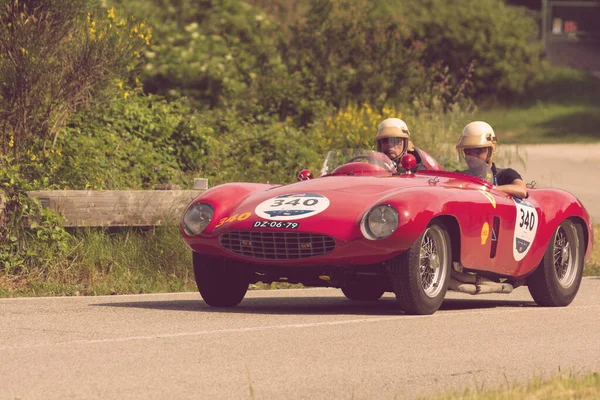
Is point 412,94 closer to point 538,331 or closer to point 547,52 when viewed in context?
point 538,331

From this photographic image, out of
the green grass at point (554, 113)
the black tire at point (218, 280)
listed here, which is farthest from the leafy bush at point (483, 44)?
the black tire at point (218, 280)

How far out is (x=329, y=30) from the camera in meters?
29.2

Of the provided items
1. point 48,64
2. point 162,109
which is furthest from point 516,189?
point 162,109

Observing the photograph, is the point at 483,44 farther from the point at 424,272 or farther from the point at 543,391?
the point at 543,391

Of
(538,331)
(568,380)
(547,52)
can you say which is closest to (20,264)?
(538,331)

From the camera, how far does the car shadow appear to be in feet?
36.6

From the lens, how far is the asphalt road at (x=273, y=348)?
733 centimetres

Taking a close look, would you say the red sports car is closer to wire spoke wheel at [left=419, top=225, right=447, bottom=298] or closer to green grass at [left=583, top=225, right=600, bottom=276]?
wire spoke wheel at [left=419, top=225, right=447, bottom=298]

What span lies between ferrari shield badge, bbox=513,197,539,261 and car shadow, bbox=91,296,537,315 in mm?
661

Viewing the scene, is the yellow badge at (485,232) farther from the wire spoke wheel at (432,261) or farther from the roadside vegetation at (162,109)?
the roadside vegetation at (162,109)

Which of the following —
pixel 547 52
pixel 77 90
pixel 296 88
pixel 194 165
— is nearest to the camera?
pixel 77 90

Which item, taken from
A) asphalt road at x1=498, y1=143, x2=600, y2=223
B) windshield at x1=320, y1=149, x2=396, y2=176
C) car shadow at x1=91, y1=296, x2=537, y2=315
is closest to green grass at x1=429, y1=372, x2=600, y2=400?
car shadow at x1=91, y1=296, x2=537, y2=315

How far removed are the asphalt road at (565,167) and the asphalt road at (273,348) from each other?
13098 millimetres

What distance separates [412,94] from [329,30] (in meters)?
3.25
